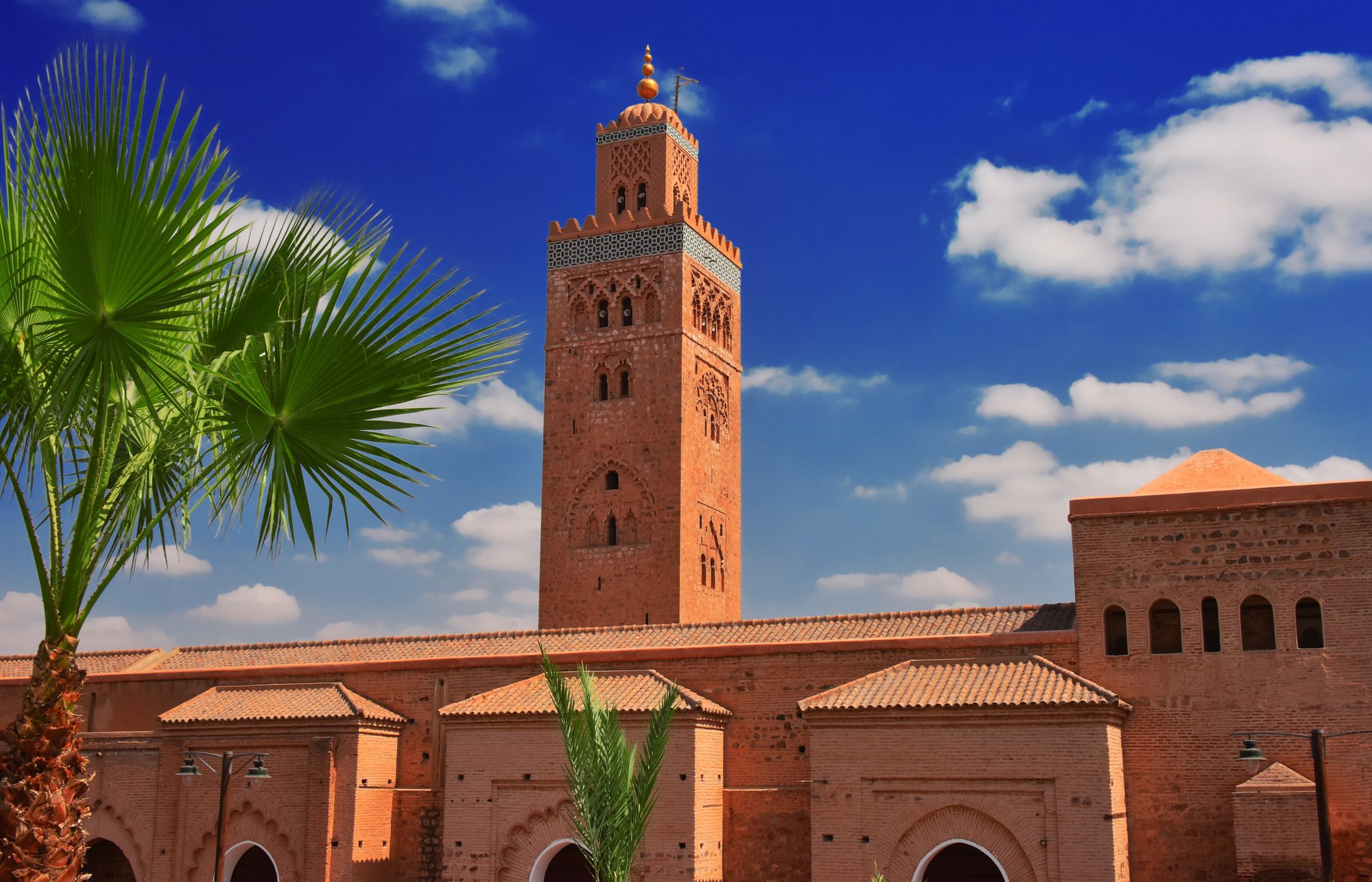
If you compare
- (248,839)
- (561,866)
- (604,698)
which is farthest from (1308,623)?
(248,839)

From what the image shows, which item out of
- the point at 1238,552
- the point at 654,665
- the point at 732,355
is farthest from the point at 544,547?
the point at 1238,552

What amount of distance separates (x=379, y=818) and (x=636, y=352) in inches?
482

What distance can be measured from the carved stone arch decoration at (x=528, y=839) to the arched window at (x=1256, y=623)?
27.9 ft

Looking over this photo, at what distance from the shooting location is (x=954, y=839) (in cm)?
1533

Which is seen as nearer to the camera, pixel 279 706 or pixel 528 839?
pixel 528 839

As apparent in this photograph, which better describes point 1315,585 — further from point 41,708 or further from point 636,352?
point 636,352

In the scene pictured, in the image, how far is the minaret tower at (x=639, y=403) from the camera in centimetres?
2725

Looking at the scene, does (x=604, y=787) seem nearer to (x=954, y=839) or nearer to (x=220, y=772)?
(x=954, y=839)

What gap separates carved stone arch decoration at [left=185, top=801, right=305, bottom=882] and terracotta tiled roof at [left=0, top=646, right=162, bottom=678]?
4.48 meters

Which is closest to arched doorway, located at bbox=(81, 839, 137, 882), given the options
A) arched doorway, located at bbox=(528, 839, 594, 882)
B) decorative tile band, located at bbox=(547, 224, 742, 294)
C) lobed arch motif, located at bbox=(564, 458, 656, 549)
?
arched doorway, located at bbox=(528, 839, 594, 882)

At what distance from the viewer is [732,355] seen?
30703 millimetres

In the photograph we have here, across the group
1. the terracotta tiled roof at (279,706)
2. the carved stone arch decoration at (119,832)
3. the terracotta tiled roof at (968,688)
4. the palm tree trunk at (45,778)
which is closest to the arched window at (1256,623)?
the terracotta tiled roof at (968,688)

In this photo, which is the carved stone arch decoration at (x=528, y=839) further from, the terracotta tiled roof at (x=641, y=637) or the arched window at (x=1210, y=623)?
the arched window at (x=1210, y=623)

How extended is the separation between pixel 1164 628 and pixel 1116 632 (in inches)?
21.9
